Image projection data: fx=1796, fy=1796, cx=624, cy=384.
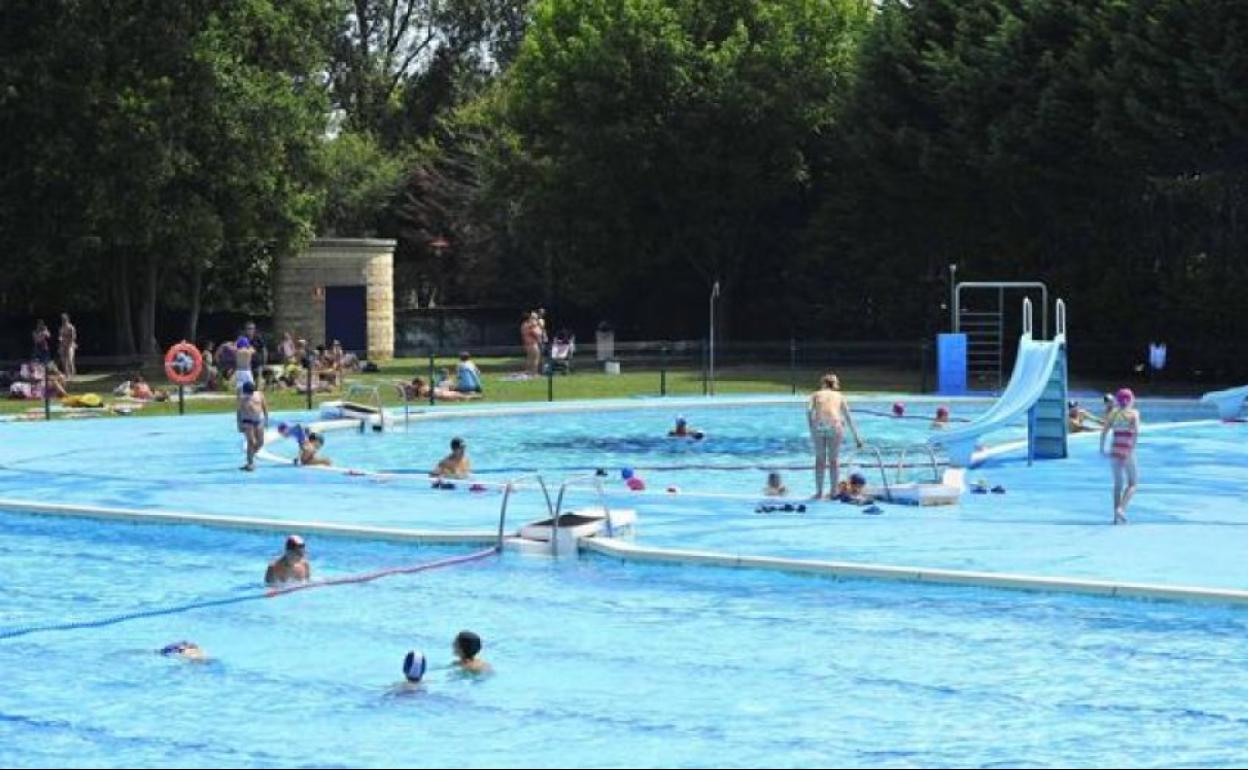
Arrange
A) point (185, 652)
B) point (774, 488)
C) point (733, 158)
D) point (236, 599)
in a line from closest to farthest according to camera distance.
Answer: point (185, 652) < point (236, 599) < point (774, 488) < point (733, 158)

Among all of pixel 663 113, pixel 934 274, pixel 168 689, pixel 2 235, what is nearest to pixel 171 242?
pixel 2 235

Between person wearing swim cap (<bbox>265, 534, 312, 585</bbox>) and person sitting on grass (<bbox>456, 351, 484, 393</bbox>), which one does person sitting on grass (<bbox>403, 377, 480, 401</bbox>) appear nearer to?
person sitting on grass (<bbox>456, 351, 484, 393</bbox>)

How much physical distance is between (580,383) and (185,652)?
29875mm

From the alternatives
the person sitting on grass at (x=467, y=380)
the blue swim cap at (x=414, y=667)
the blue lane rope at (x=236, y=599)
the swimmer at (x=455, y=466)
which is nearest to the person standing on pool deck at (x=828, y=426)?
the swimmer at (x=455, y=466)

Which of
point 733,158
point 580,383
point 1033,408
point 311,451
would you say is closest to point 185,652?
point 311,451

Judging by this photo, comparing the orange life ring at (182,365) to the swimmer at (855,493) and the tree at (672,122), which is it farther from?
the swimmer at (855,493)

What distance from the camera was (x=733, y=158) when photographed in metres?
52.6

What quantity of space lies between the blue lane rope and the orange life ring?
20726mm

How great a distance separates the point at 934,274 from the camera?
172 feet

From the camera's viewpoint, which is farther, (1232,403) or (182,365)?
(182,365)

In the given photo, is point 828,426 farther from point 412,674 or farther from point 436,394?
point 436,394

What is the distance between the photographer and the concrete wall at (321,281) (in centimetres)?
5369

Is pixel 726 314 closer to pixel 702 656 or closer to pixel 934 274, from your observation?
pixel 934 274

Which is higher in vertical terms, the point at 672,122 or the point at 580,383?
the point at 672,122
